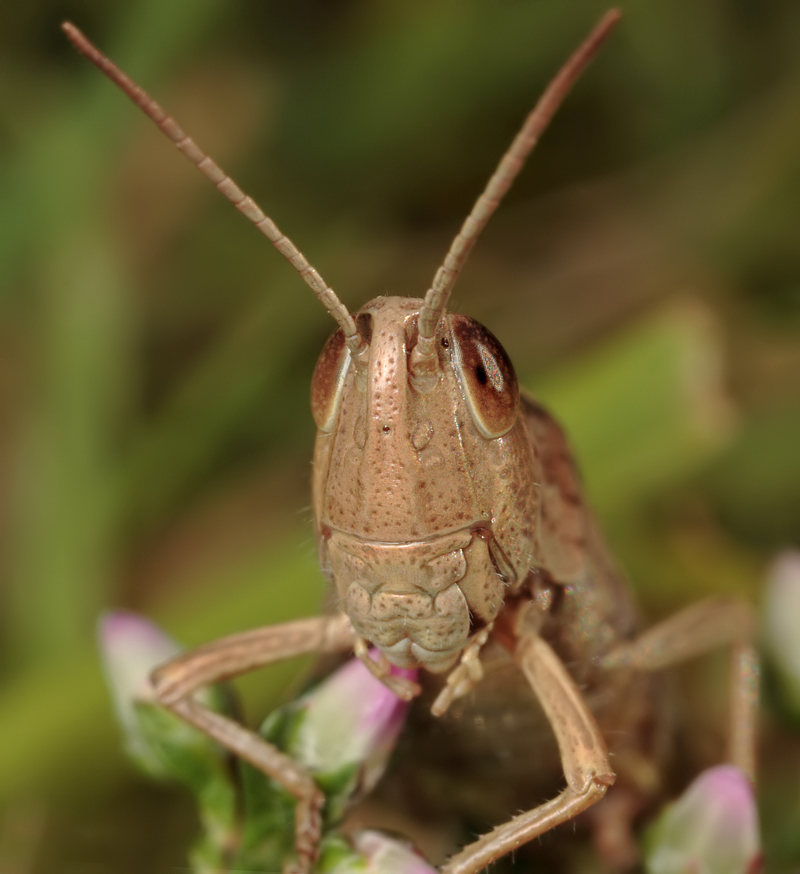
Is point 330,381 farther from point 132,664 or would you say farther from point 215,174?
point 132,664

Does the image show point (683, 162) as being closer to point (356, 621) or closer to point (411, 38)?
point (411, 38)

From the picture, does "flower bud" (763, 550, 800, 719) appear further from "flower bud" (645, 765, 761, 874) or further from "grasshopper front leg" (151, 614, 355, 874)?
"grasshopper front leg" (151, 614, 355, 874)

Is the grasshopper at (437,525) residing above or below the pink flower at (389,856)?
above

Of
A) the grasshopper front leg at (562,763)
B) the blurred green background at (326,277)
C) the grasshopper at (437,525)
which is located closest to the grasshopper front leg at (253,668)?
the grasshopper at (437,525)

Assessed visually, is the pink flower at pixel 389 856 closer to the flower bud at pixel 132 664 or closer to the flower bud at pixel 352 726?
the flower bud at pixel 352 726

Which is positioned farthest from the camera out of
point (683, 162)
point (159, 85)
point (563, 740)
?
point (683, 162)

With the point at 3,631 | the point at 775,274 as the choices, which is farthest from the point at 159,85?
the point at 775,274
